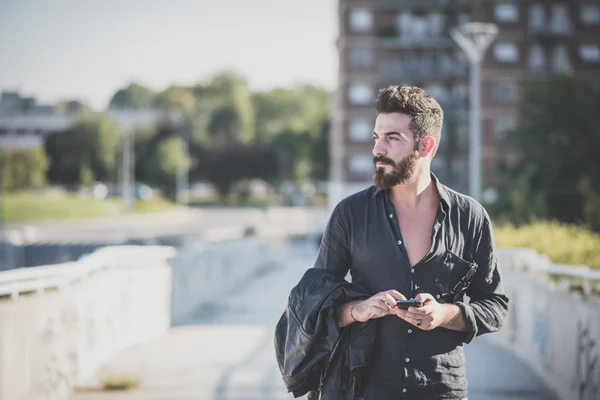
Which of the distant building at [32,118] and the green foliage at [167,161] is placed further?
the distant building at [32,118]

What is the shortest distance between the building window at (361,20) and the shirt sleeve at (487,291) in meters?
65.9

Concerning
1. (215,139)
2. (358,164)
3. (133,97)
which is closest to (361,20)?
(358,164)

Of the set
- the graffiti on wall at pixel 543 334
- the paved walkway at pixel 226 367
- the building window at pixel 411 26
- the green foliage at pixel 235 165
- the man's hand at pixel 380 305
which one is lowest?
the green foliage at pixel 235 165

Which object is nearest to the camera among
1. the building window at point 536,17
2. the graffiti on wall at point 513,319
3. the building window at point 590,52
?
the graffiti on wall at point 513,319

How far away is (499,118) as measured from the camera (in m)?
65.0

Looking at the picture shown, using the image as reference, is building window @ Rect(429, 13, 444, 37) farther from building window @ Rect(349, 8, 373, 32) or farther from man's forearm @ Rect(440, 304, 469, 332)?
man's forearm @ Rect(440, 304, 469, 332)

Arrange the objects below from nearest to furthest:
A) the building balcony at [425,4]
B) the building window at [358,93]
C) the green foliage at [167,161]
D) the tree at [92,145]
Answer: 1. the building window at [358,93]
2. the building balcony at [425,4]
3. the tree at [92,145]
4. the green foliage at [167,161]

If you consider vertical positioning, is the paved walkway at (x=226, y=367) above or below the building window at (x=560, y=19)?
below

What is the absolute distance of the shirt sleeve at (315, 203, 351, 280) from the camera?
3611 millimetres

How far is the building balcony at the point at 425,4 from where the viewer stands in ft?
225

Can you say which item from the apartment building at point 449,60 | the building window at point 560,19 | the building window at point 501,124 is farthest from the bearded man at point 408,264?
the building window at point 560,19

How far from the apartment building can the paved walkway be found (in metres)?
51.1

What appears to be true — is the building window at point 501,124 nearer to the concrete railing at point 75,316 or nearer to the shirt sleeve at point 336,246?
the concrete railing at point 75,316

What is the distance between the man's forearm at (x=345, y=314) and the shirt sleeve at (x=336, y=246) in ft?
0.44
